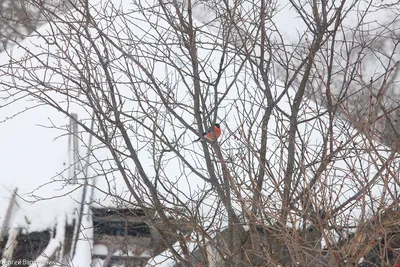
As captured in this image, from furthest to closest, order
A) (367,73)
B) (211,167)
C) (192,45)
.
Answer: (367,73)
(211,167)
(192,45)

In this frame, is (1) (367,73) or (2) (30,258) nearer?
(2) (30,258)

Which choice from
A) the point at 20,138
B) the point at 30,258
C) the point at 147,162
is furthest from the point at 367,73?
the point at 30,258

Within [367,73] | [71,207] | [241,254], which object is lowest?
[241,254]

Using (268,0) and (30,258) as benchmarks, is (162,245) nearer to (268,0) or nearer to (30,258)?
(30,258)

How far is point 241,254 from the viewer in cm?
→ 611

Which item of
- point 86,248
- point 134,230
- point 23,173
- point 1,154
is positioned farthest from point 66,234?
point 1,154

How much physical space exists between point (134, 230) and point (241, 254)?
3.62 meters

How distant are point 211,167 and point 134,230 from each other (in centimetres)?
372

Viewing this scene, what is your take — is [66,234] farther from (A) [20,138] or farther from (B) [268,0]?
(B) [268,0]

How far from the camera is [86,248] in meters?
9.43

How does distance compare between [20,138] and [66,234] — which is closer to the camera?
[66,234]

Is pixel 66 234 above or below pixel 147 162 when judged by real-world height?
below

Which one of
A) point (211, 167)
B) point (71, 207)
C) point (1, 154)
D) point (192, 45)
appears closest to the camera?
point (192, 45)

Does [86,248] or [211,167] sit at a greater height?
[86,248]
